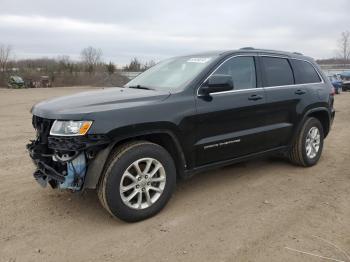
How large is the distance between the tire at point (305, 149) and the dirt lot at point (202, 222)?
25cm

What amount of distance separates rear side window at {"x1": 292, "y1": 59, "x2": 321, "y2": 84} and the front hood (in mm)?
2535

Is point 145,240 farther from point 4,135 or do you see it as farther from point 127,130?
point 4,135

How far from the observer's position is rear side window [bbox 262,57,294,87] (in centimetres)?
516

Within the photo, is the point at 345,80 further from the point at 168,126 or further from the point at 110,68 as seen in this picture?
the point at 168,126

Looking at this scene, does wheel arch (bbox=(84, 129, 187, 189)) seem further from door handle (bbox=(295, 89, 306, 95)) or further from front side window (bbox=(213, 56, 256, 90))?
door handle (bbox=(295, 89, 306, 95))

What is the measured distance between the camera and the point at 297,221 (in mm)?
3881

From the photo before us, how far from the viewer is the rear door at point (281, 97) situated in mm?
5070

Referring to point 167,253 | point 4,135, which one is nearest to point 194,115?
point 167,253

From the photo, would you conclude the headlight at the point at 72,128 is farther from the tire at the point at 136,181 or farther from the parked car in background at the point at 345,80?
the parked car in background at the point at 345,80

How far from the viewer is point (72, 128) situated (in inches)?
137

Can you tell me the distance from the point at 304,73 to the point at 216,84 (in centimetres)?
226

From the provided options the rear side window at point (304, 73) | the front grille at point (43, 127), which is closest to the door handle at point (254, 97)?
the rear side window at point (304, 73)

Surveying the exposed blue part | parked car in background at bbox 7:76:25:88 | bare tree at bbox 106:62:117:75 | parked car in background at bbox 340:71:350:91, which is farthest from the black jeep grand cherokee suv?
bare tree at bbox 106:62:117:75

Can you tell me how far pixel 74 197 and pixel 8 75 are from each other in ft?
145
